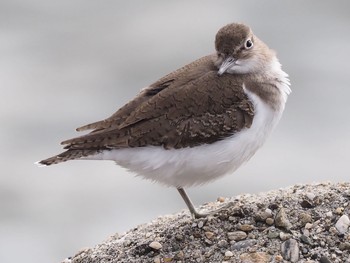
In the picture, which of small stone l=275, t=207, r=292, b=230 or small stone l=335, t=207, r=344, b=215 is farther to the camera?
small stone l=335, t=207, r=344, b=215

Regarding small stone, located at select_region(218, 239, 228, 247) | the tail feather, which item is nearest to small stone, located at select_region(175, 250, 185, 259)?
small stone, located at select_region(218, 239, 228, 247)

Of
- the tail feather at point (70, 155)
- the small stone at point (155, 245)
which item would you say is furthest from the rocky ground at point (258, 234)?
the tail feather at point (70, 155)

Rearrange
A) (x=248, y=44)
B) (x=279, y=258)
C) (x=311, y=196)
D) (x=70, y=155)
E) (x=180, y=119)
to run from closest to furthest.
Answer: (x=279, y=258) < (x=311, y=196) < (x=180, y=119) < (x=70, y=155) < (x=248, y=44)

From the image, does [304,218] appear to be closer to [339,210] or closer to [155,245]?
[339,210]

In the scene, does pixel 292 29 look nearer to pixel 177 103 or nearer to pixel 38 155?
pixel 38 155

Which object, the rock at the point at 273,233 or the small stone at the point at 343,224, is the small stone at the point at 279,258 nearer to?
the rock at the point at 273,233

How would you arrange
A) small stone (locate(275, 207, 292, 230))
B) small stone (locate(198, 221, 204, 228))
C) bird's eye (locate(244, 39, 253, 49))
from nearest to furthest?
small stone (locate(275, 207, 292, 230)), small stone (locate(198, 221, 204, 228)), bird's eye (locate(244, 39, 253, 49))

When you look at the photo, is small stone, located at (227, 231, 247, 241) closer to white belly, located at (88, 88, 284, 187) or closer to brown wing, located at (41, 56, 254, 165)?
white belly, located at (88, 88, 284, 187)

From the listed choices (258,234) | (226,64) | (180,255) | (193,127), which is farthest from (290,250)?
(226,64)
